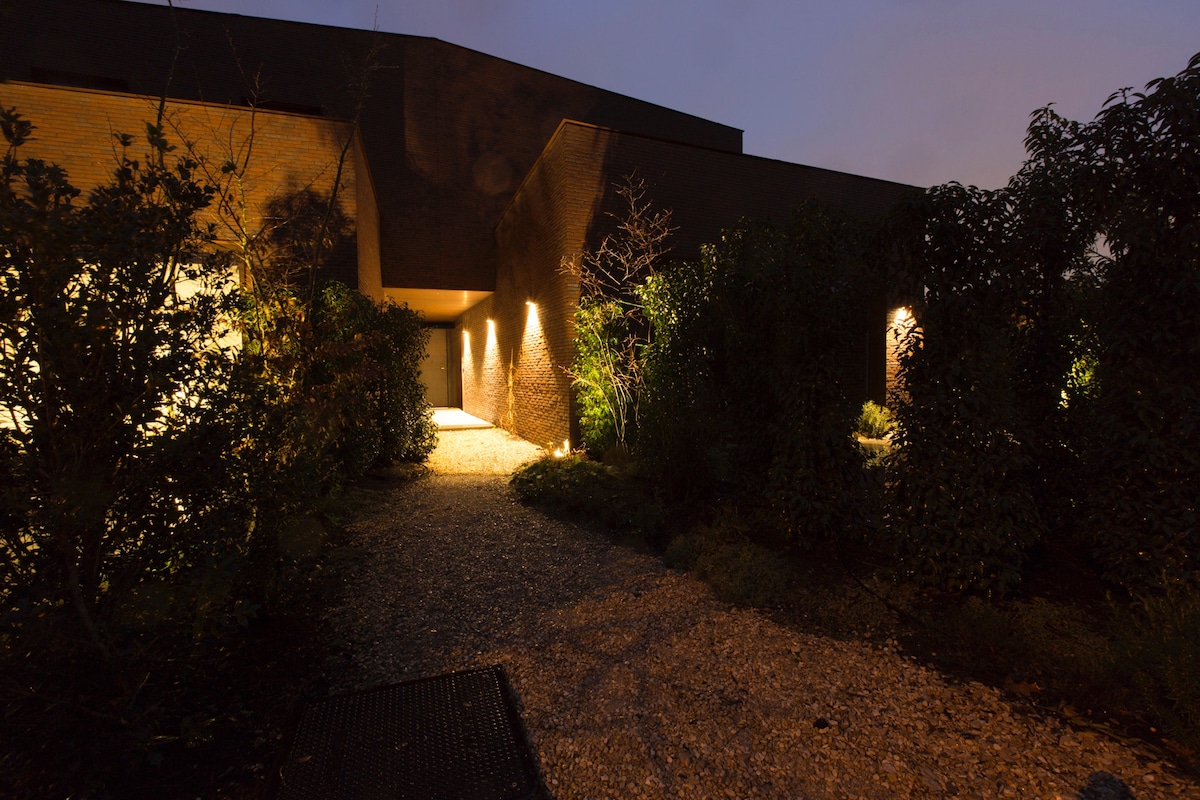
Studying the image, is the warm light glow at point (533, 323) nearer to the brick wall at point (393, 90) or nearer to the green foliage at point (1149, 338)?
the brick wall at point (393, 90)

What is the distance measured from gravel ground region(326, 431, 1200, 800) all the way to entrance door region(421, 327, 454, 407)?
15505mm

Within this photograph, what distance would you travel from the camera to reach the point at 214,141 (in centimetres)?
700

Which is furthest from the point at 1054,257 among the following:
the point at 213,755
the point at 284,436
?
the point at 213,755

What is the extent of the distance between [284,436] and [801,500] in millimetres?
3197

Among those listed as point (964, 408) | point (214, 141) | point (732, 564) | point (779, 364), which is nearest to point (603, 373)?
point (779, 364)

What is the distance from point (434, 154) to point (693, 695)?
13.1m

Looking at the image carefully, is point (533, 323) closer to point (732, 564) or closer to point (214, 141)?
point (214, 141)

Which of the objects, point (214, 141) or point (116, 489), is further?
point (214, 141)

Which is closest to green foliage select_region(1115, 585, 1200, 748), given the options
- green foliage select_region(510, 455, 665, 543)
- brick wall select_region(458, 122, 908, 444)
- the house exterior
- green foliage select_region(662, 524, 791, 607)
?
green foliage select_region(662, 524, 791, 607)

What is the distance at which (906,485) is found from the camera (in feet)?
10.6

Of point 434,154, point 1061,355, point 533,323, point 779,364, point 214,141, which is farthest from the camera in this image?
point 434,154

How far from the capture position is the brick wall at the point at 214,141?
21.7 ft

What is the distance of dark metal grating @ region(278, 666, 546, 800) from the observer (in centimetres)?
185

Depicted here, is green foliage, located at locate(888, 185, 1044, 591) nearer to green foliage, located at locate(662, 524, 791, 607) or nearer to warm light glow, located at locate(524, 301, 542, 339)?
green foliage, located at locate(662, 524, 791, 607)
